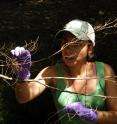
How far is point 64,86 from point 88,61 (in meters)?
0.21

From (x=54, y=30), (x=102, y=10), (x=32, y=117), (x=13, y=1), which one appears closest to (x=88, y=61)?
(x=32, y=117)

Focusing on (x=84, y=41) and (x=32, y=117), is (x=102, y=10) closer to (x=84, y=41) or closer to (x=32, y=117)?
(x=32, y=117)

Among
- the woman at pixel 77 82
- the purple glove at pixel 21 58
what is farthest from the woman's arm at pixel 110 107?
the purple glove at pixel 21 58

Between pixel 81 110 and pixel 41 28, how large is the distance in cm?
279

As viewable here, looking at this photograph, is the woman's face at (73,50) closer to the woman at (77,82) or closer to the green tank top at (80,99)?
the woman at (77,82)

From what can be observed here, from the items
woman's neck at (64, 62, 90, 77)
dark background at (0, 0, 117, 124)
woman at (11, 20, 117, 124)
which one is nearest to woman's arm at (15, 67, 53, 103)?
woman at (11, 20, 117, 124)

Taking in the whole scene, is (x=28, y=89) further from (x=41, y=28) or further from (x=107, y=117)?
(x=41, y=28)

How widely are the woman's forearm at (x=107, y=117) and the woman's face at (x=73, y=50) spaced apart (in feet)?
1.10

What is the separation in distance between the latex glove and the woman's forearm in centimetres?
5

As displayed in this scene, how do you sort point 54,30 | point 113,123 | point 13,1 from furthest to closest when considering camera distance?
point 13,1, point 54,30, point 113,123

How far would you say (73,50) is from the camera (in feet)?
Result: 9.53

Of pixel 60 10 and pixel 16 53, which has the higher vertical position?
pixel 60 10

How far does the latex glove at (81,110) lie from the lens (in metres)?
2.85

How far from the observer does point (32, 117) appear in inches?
143
